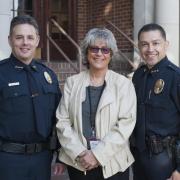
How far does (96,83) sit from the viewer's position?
11.7ft

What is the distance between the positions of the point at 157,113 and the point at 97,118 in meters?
0.47

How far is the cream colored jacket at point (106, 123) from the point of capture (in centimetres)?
336

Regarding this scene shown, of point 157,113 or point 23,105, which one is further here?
point 157,113

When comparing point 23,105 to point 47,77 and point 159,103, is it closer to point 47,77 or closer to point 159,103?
point 47,77

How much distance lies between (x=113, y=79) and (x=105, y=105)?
0.26 metres

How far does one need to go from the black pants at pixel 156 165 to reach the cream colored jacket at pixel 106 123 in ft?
0.53

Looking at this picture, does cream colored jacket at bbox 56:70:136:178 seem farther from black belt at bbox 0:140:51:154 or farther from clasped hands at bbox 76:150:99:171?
black belt at bbox 0:140:51:154

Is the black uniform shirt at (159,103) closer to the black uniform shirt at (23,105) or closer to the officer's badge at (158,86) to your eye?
the officer's badge at (158,86)

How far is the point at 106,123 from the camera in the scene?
339cm

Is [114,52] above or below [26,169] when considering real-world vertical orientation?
above

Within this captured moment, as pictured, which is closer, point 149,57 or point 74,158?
point 74,158

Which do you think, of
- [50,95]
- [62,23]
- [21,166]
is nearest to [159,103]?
[50,95]

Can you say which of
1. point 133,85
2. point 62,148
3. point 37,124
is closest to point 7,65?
point 37,124

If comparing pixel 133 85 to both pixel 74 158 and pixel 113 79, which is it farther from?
pixel 74 158
